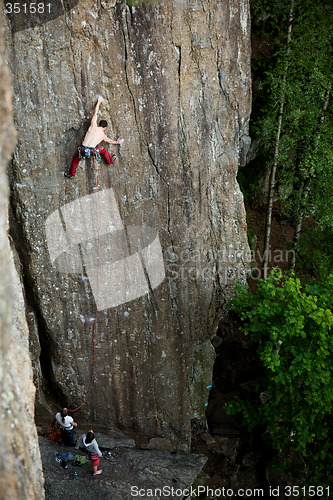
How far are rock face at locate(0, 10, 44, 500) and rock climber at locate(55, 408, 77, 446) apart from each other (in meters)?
3.84

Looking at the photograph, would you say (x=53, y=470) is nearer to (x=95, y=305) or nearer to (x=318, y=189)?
(x=95, y=305)

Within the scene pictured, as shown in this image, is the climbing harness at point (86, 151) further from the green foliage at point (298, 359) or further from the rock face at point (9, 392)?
the green foliage at point (298, 359)

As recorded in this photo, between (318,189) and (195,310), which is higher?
(318,189)

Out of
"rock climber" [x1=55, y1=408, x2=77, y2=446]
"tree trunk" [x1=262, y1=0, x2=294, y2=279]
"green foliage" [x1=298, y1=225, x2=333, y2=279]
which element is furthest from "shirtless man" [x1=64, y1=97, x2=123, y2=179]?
"green foliage" [x1=298, y1=225, x2=333, y2=279]

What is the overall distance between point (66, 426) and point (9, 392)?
501cm

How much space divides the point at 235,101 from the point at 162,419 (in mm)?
7259

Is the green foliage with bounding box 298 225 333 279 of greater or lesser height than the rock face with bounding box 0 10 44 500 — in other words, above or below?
below

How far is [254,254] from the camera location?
41.9 ft

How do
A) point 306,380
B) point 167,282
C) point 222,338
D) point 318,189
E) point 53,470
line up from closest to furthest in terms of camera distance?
point 53,470 → point 306,380 → point 167,282 → point 318,189 → point 222,338

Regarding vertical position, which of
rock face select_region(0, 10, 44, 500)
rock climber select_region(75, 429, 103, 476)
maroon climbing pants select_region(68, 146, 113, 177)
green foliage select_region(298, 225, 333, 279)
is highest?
maroon climbing pants select_region(68, 146, 113, 177)

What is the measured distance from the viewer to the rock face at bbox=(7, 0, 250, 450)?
808 centimetres

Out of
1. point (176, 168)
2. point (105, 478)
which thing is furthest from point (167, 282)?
point (105, 478)

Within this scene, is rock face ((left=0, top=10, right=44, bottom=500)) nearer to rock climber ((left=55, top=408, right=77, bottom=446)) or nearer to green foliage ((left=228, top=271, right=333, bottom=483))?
rock climber ((left=55, top=408, right=77, bottom=446))

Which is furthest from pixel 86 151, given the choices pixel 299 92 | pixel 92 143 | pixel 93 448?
pixel 299 92
